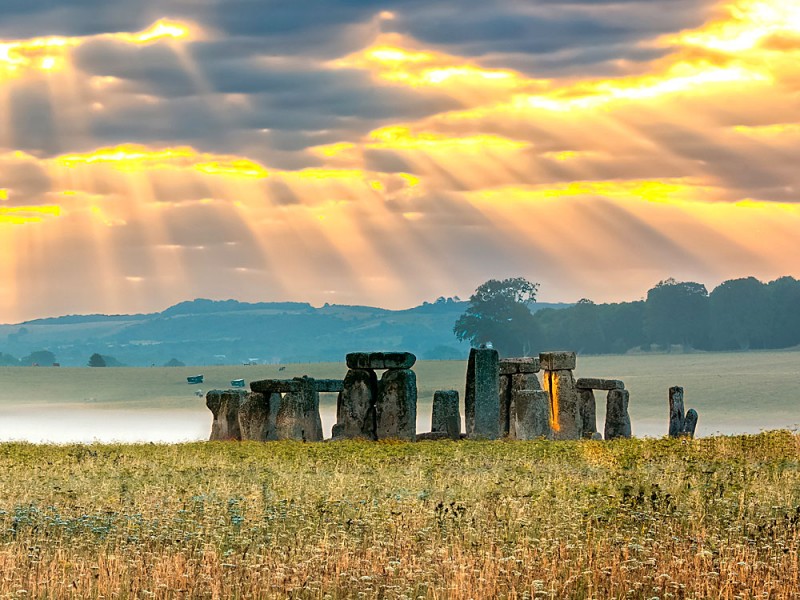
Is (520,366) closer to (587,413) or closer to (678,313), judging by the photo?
(587,413)

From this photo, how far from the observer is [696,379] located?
117312 millimetres

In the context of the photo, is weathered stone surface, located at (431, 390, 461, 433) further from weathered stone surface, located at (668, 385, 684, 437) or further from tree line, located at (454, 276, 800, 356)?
tree line, located at (454, 276, 800, 356)

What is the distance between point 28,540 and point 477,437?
22.7 metres

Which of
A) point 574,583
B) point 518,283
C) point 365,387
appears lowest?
point 574,583

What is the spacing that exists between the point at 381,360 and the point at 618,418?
373 inches

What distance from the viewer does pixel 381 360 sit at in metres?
39.7

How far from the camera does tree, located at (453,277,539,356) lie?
165 m

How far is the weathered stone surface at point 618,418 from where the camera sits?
44062mm

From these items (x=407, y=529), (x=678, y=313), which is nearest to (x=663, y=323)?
(x=678, y=313)

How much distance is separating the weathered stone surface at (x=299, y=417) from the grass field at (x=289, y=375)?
6324 millimetres

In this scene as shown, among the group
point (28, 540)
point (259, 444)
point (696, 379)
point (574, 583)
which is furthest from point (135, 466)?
point (696, 379)

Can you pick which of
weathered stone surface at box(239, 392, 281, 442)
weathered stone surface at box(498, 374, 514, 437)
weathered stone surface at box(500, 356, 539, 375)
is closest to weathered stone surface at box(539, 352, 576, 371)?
weathered stone surface at box(500, 356, 539, 375)

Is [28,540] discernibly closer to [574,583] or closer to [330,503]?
[330,503]

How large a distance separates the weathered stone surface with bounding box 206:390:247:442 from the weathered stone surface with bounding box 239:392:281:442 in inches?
21.9
